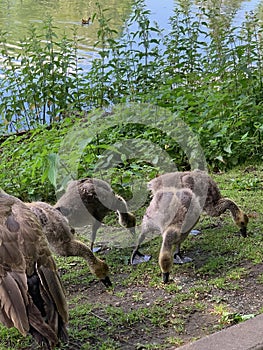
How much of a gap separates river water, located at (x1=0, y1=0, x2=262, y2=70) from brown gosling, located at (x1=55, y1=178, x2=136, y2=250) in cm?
633

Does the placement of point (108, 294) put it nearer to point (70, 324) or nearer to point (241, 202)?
point (70, 324)

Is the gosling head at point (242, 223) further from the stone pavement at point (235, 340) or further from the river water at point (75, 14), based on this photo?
the river water at point (75, 14)

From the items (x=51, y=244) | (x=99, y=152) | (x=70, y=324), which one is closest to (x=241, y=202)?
(x=99, y=152)

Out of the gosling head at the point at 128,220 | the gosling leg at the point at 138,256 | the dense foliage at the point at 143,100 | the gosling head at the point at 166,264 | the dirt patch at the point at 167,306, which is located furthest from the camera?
the dense foliage at the point at 143,100

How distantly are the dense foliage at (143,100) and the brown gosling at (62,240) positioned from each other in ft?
3.50

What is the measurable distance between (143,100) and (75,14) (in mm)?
9251

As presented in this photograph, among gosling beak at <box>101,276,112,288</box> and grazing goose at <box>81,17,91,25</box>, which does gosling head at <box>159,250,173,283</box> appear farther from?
grazing goose at <box>81,17,91,25</box>

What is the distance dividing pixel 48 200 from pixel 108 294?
222cm

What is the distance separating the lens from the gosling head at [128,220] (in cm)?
520

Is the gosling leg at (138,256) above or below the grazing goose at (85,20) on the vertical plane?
above

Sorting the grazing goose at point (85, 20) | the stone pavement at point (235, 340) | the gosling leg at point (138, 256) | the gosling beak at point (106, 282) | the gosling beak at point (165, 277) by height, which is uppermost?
the stone pavement at point (235, 340)

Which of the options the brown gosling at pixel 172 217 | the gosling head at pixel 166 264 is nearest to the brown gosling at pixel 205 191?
the brown gosling at pixel 172 217

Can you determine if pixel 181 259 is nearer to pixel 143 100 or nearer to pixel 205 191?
pixel 205 191

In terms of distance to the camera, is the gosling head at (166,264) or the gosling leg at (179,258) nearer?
the gosling head at (166,264)
